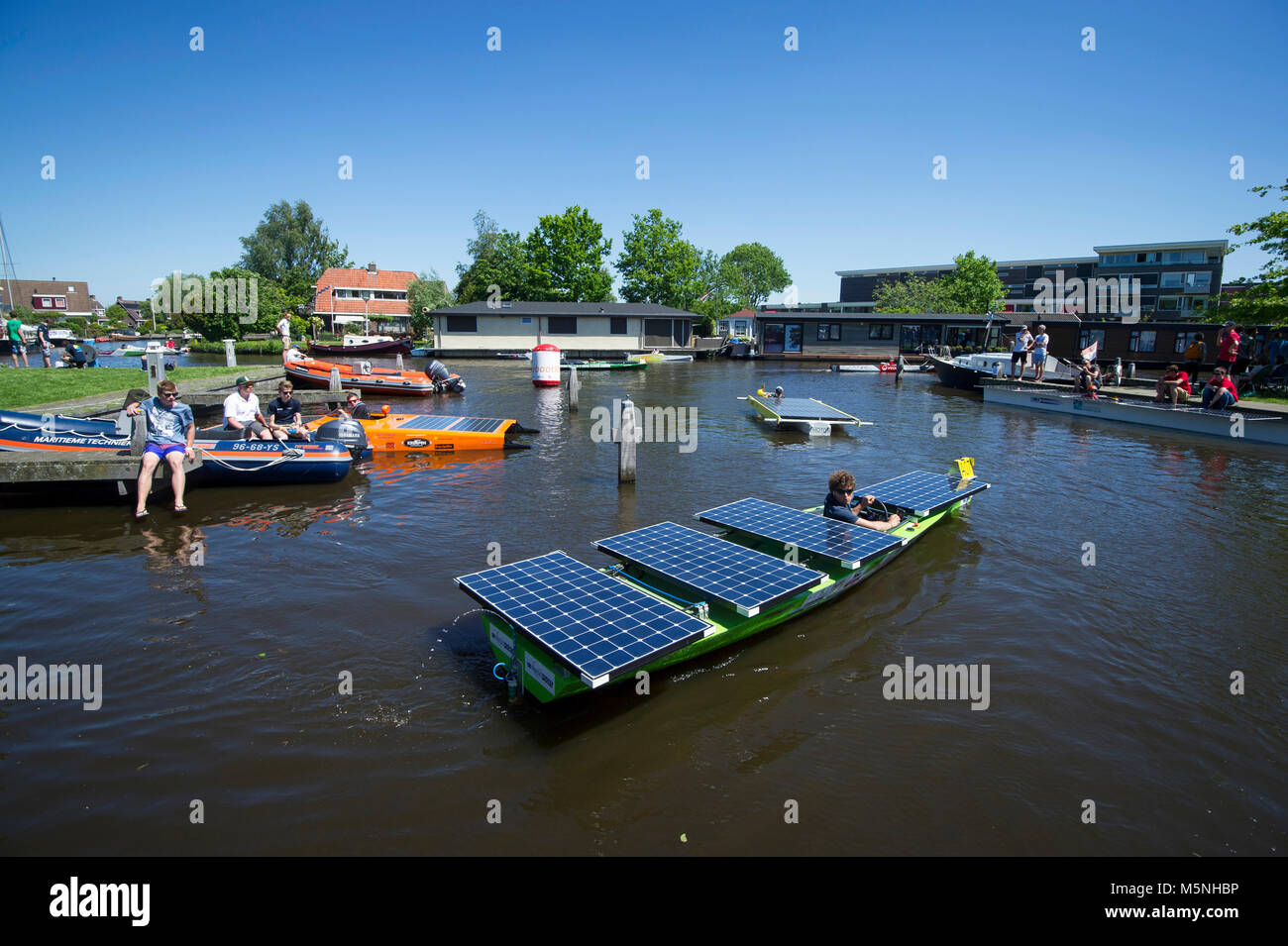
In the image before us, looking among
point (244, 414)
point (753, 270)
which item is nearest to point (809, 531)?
point (244, 414)

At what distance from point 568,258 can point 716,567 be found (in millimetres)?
60131

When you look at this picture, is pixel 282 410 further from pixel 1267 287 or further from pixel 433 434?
pixel 1267 287

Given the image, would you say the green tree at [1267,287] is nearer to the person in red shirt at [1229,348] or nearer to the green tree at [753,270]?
the person in red shirt at [1229,348]

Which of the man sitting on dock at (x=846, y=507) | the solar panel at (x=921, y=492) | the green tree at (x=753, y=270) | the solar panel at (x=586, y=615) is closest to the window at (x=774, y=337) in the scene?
the solar panel at (x=921, y=492)

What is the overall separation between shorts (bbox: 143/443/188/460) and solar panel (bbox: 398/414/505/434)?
5487 mm

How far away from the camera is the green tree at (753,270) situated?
109 meters

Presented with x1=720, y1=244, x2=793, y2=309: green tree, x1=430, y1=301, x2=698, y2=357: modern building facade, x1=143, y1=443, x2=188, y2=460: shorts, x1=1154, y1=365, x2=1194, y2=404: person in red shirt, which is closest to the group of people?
x1=1154, y1=365, x2=1194, y2=404: person in red shirt

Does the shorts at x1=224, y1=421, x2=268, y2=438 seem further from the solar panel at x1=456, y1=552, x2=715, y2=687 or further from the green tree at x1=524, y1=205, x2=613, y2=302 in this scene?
the green tree at x1=524, y1=205, x2=613, y2=302

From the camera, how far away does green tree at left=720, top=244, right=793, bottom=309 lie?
109 m

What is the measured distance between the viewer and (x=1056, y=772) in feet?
17.2

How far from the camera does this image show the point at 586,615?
5.84 metres

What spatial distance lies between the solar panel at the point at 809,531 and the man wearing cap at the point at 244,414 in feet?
31.6
